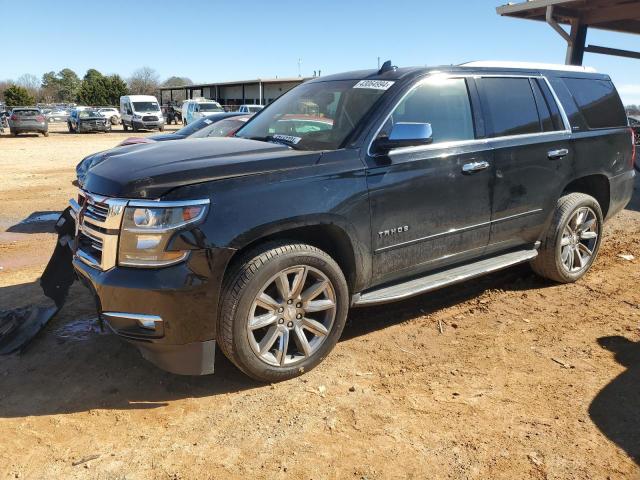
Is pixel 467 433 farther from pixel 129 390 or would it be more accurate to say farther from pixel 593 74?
pixel 593 74

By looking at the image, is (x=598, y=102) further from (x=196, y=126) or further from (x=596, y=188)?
(x=196, y=126)

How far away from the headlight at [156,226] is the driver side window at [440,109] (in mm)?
1566

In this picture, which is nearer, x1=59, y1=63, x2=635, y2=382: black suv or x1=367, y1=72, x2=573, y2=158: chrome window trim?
x1=59, y1=63, x2=635, y2=382: black suv

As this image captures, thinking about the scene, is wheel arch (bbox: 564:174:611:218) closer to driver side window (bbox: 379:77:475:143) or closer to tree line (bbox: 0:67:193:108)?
driver side window (bbox: 379:77:475:143)

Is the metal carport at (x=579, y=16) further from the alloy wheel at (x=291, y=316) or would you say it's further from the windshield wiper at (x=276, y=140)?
the alloy wheel at (x=291, y=316)

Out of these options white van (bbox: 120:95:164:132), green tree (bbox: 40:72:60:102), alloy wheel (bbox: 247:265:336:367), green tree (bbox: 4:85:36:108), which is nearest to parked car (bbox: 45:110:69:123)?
green tree (bbox: 4:85:36:108)

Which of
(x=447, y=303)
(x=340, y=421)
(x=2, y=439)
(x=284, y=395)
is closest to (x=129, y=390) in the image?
(x=2, y=439)

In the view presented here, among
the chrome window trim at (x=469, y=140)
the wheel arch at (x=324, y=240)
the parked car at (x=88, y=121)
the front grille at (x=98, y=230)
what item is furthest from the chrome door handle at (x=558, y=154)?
the parked car at (x=88, y=121)

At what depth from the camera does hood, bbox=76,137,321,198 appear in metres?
2.94

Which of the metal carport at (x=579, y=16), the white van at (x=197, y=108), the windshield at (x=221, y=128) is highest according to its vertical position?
the metal carport at (x=579, y=16)

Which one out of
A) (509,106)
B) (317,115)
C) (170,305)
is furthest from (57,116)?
(170,305)

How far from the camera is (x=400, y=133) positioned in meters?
3.49

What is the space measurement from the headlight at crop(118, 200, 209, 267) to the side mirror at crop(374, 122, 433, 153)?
1315 mm

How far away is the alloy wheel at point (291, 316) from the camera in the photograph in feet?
10.5
